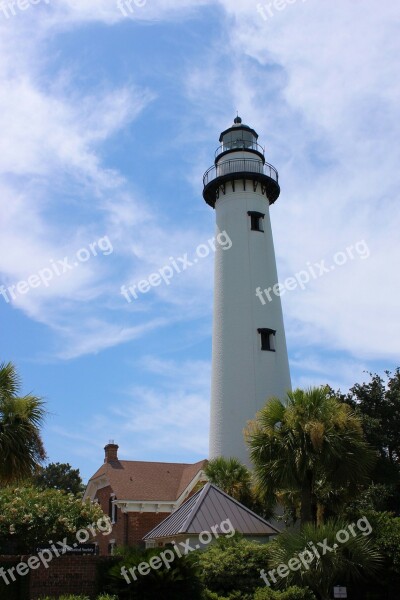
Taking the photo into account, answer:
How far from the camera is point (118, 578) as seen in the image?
16656mm

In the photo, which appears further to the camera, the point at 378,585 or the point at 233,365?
the point at 233,365

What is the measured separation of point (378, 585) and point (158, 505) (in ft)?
52.0

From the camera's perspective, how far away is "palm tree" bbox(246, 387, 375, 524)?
20.4 metres

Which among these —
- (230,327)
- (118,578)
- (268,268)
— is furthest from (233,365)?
(118,578)

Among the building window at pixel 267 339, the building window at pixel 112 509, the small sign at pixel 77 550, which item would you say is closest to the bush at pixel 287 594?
the small sign at pixel 77 550

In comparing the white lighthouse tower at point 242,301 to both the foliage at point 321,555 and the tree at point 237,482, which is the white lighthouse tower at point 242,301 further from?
the foliage at point 321,555

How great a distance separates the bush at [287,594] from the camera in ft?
56.8

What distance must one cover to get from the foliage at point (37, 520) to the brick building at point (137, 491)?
1128 centimetres

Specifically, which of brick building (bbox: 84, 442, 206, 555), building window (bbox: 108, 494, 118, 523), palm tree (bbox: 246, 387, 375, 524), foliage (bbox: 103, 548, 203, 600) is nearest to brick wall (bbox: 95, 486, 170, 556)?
brick building (bbox: 84, 442, 206, 555)

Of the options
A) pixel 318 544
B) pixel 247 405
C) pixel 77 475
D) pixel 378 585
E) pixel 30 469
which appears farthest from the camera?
pixel 77 475

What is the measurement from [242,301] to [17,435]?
17.7 meters

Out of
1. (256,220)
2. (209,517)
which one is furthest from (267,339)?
(209,517)

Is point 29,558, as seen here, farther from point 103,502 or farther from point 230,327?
point 103,502

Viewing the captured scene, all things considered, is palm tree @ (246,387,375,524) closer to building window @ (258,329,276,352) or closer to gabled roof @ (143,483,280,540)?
gabled roof @ (143,483,280,540)
